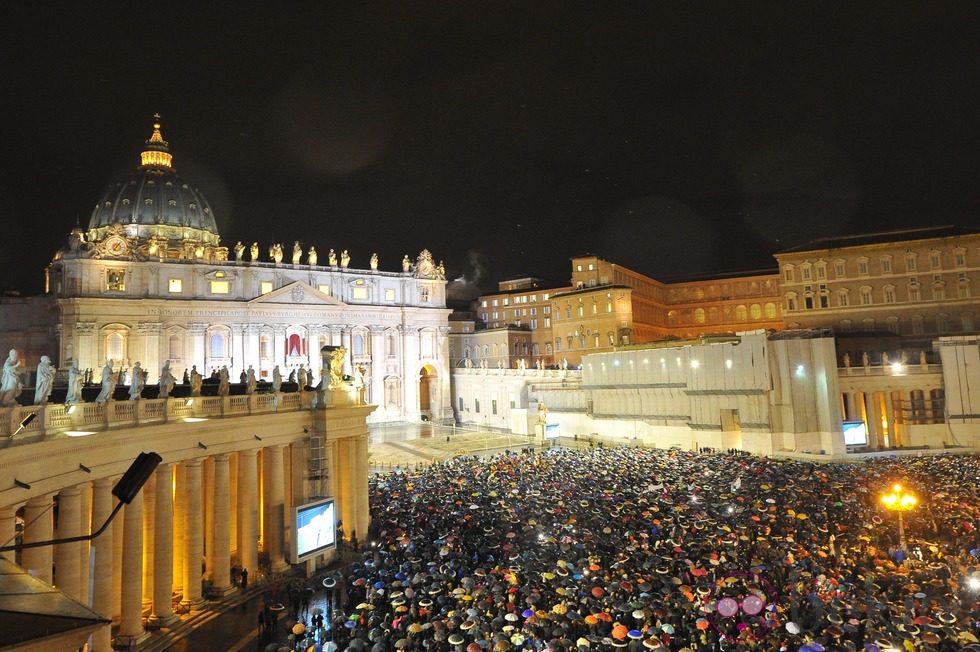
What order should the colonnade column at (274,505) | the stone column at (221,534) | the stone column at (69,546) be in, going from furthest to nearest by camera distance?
1. the colonnade column at (274,505)
2. the stone column at (221,534)
3. the stone column at (69,546)

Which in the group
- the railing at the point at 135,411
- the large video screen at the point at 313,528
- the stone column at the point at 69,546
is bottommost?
the large video screen at the point at 313,528

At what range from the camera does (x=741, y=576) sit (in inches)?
658

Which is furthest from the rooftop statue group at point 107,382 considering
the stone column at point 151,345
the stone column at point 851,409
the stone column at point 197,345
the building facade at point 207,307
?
the stone column at point 197,345

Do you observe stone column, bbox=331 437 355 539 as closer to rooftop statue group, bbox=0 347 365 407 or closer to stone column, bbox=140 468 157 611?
rooftop statue group, bbox=0 347 365 407

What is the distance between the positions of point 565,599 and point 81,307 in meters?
66.3

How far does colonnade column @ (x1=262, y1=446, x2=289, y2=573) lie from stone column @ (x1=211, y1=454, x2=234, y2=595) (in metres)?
2.40

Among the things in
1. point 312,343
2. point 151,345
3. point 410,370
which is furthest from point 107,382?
point 410,370

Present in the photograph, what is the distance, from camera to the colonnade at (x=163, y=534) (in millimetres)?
14125

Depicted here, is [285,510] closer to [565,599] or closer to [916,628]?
[565,599]

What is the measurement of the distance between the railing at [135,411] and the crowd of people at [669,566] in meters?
6.42

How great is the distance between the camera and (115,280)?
222 feet

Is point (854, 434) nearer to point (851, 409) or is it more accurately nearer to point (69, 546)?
point (851, 409)

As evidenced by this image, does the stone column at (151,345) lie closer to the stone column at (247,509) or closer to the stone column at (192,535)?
the stone column at (247,509)

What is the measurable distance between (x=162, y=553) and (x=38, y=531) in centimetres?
430
